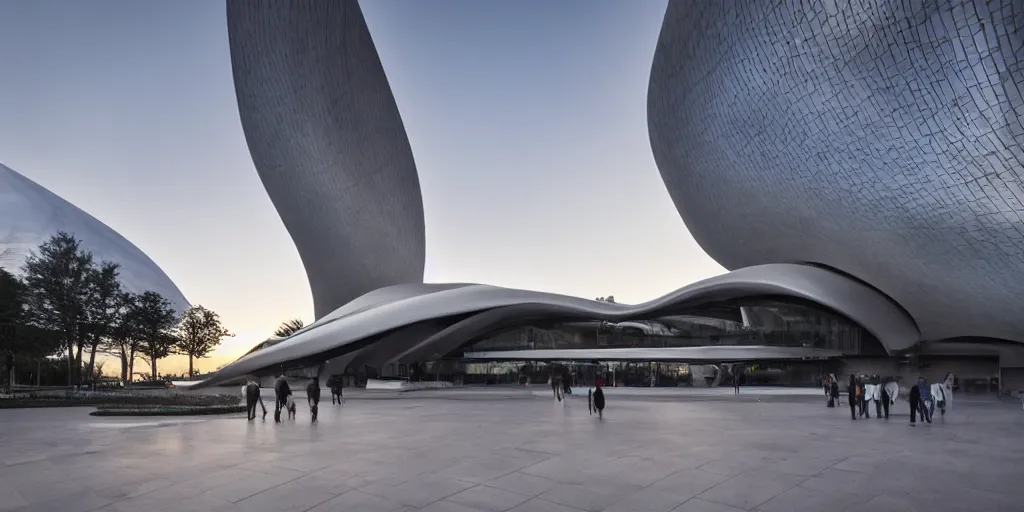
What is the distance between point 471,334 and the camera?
34594 millimetres

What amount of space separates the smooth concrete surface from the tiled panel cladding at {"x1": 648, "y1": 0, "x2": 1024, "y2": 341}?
29.2 ft

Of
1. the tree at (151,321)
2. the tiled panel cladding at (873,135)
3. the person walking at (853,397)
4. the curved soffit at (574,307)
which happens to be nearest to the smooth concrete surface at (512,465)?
the person walking at (853,397)

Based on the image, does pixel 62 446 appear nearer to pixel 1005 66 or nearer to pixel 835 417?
pixel 835 417

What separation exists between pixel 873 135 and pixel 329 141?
22971 millimetres

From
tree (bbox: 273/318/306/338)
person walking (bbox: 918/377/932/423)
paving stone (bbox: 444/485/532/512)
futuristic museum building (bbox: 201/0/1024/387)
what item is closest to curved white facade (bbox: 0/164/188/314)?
tree (bbox: 273/318/306/338)

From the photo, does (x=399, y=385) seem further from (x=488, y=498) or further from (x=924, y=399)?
(x=488, y=498)

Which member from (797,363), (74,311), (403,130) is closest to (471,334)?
(403,130)

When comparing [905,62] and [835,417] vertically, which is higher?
[905,62]

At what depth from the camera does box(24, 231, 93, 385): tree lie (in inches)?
1302

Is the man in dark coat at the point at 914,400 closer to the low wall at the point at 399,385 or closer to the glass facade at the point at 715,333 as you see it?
the glass facade at the point at 715,333

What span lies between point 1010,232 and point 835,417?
10.1 meters

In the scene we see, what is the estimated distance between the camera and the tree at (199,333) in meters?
57.4

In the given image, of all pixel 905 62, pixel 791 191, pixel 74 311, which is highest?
pixel 905 62

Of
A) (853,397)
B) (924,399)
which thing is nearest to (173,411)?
(853,397)
